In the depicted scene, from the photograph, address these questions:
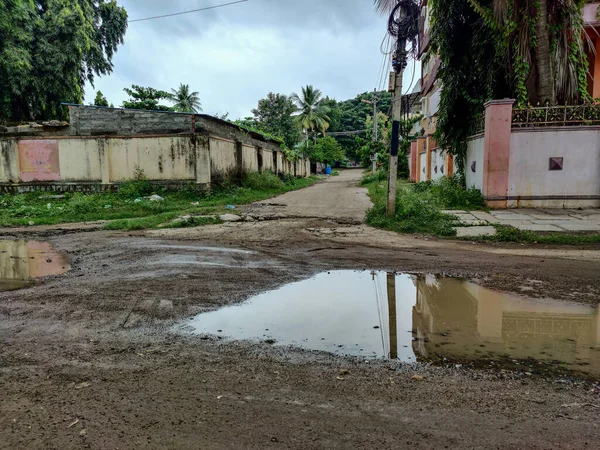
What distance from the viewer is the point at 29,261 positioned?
6.71 m

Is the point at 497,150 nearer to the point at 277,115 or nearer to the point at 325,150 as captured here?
the point at 277,115

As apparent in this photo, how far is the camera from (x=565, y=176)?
10703 mm

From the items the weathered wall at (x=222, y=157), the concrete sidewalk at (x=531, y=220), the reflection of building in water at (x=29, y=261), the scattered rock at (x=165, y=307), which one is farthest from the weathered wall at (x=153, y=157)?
the scattered rock at (x=165, y=307)

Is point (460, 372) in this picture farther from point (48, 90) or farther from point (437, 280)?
point (48, 90)

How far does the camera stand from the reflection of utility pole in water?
11.1 feet

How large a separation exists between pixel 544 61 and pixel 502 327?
34.7ft

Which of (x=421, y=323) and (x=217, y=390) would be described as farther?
(x=421, y=323)

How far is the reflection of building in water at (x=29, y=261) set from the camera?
5.87 m

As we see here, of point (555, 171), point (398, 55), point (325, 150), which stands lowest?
point (555, 171)

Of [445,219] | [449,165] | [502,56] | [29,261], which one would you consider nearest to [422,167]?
[449,165]

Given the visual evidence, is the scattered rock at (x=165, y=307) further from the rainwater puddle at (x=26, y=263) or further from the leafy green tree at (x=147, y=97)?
the leafy green tree at (x=147, y=97)

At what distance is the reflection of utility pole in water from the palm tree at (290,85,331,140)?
47339 millimetres

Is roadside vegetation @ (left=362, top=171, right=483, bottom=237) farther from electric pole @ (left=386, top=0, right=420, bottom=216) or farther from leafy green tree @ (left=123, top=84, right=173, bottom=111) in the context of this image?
leafy green tree @ (left=123, top=84, right=173, bottom=111)

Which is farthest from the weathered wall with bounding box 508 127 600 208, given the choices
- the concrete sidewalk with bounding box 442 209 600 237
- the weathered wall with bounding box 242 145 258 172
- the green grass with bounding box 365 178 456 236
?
the weathered wall with bounding box 242 145 258 172
